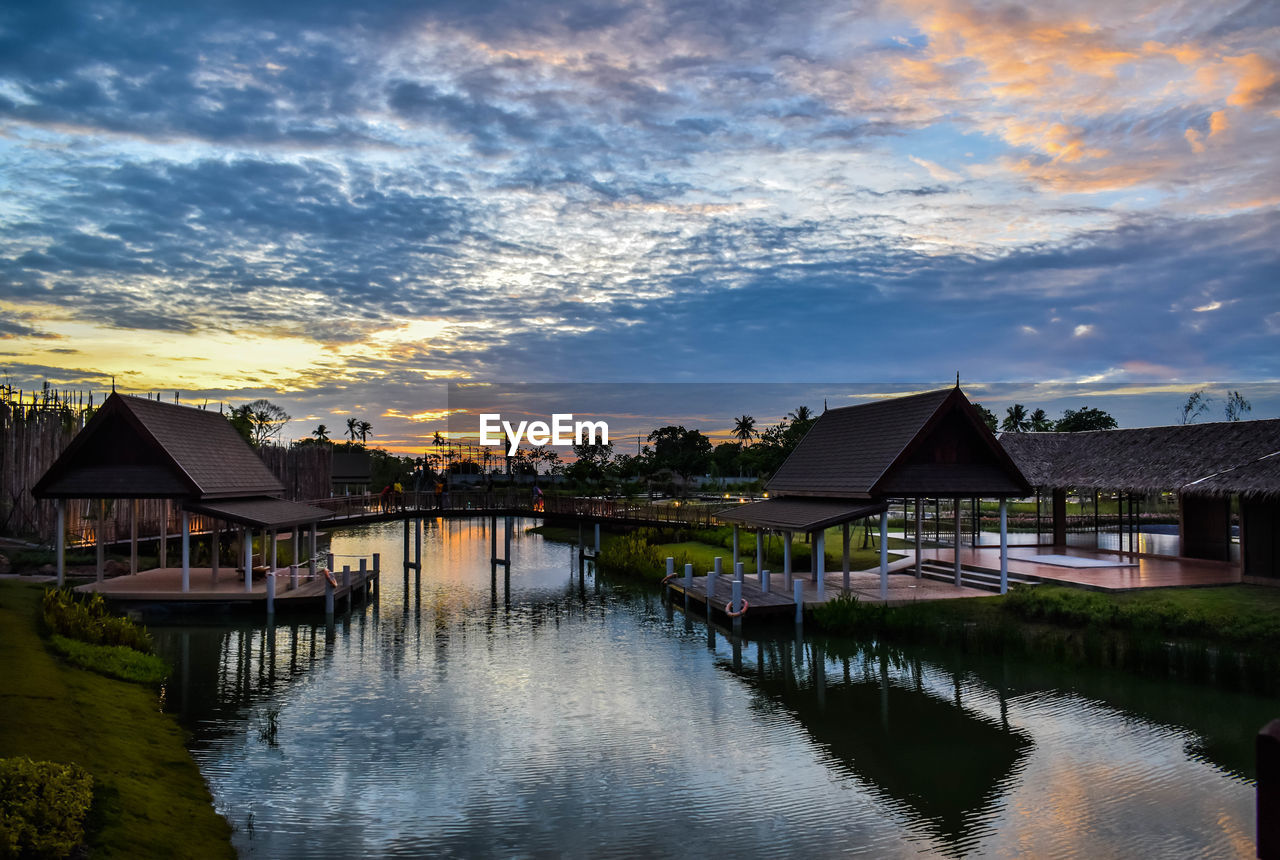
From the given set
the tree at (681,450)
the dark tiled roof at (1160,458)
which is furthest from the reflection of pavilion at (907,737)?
the tree at (681,450)

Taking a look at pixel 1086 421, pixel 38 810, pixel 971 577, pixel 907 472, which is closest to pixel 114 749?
pixel 38 810

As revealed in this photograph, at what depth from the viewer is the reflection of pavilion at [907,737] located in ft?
37.5

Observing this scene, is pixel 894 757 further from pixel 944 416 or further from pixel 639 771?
pixel 944 416

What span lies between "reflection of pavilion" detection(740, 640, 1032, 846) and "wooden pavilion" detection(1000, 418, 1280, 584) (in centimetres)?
1143

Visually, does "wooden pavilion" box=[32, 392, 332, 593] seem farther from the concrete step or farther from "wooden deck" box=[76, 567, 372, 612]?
the concrete step

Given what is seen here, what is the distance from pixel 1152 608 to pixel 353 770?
1755 centimetres

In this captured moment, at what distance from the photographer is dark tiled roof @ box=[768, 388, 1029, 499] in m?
23.8

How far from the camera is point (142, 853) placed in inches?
323

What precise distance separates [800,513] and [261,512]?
673 inches

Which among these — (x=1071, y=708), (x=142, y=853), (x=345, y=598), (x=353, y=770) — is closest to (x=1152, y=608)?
(x=1071, y=708)

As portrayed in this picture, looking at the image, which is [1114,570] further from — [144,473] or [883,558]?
[144,473]

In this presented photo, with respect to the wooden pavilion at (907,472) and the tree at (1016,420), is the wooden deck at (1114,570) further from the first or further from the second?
the tree at (1016,420)

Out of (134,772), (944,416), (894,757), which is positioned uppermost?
(944,416)

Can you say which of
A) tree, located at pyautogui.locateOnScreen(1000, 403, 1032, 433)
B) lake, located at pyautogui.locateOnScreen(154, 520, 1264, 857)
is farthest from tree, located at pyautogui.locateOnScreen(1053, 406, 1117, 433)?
lake, located at pyautogui.locateOnScreen(154, 520, 1264, 857)
